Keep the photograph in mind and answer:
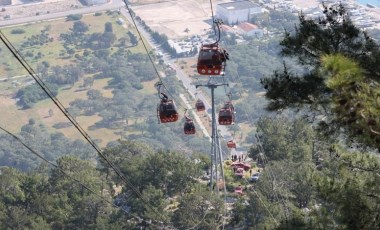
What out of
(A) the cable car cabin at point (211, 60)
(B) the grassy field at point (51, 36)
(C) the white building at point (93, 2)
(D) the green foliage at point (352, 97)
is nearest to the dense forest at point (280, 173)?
(D) the green foliage at point (352, 97)

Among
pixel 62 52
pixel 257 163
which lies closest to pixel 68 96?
pixel 62 52

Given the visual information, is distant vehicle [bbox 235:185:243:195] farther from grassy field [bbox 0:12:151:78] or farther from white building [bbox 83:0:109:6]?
white building [bbox 83:0:109:6]

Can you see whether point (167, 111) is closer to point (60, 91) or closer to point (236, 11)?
point (60, 91)

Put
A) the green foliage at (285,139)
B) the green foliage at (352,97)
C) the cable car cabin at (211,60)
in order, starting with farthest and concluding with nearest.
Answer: the green foliage at (285,139) → the cable car cabin at (211,60) → the green foliage at (352,97)

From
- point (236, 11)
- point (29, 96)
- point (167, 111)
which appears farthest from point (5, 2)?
point (167, 111)

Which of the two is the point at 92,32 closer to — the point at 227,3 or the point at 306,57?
the point at 227,3

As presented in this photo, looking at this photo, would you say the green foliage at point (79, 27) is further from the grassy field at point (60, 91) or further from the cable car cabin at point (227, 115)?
the cable car cabin at point (227, 115)
